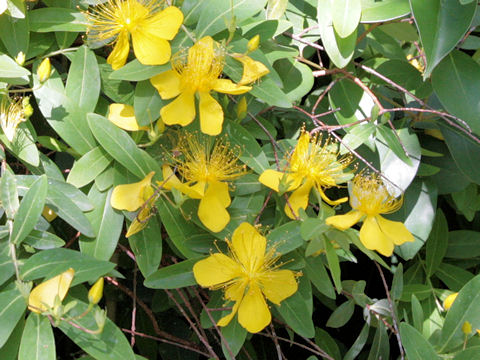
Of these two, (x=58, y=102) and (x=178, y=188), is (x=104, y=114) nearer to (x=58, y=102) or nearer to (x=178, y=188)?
(x=58, y=102)

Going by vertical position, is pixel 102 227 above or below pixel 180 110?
below

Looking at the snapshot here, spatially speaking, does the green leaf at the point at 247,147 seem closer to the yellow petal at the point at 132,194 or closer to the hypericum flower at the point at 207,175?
the hypericum flower at the point at 207,175

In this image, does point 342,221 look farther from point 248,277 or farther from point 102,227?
point 102,227

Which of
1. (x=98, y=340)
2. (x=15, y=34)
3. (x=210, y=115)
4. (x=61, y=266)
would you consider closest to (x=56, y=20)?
(x=15, y=34)

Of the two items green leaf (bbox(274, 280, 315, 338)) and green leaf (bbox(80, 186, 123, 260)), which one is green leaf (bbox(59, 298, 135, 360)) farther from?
green leaf (bbox(274, 280, 315, 338))

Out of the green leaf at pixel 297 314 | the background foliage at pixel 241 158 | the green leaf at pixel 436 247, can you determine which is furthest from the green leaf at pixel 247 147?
the green leaf at pixel 436 247

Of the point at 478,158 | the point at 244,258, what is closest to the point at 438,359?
the point at 244,258
